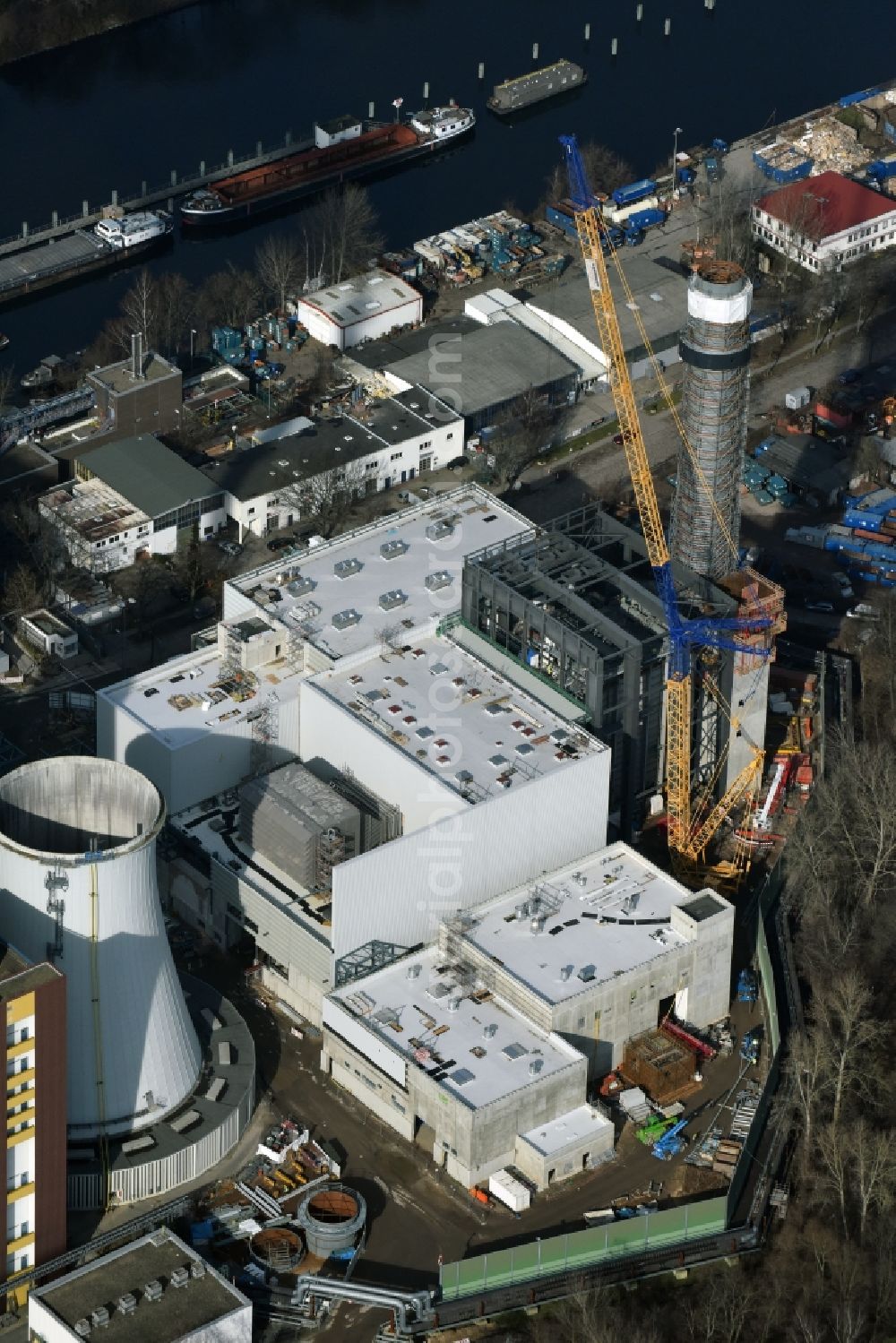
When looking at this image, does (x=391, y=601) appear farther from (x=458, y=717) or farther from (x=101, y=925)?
(x=101, y=925)

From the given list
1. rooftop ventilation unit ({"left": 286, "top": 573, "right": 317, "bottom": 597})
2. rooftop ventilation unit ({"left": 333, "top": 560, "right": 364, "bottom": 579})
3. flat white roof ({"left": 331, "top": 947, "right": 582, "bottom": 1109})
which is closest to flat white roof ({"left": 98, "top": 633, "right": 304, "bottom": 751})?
rooftop ventilation unit ({"left": 286, "top": 573, "right": 317, "bottom": 597})

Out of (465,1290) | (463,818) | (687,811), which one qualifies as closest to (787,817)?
(687,811)

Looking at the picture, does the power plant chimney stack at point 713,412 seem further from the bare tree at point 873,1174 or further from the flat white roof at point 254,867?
the bare tree at point 873,1174

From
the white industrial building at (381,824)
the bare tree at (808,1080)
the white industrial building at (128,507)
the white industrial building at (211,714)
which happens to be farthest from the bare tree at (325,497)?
the bare tree at (808,1080)

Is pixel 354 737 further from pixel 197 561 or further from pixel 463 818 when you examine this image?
pixel 197 561

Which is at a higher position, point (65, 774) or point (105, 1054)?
point (65, 774)

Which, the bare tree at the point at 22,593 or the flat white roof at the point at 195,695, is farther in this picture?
the bare tree at the point at 22,593
